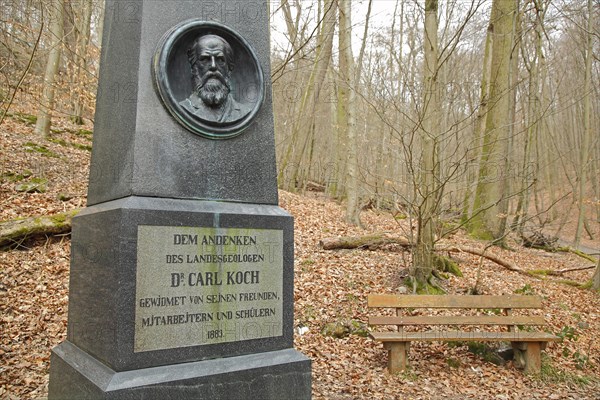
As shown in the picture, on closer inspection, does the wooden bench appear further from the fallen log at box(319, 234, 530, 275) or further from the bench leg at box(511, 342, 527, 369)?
the fallen log at box(319, 234, 530, 275)

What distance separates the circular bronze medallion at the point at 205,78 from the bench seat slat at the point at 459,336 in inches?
133

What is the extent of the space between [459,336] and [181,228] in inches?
161

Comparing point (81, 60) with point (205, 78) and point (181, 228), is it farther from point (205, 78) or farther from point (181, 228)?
point (181, 228)

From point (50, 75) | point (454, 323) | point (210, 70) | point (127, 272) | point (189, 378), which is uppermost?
point (50, 75)

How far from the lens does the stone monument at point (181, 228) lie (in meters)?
3.04

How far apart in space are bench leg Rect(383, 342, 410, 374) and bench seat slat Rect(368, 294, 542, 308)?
19.1 inches

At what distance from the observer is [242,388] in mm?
3260

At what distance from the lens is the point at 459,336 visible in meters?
5.76

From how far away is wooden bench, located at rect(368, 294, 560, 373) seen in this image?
5648 millimetres

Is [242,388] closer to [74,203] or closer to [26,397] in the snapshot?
[26,397]

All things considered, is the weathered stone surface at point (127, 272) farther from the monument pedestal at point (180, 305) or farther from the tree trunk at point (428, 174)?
the tree trunk at point (428, 174)

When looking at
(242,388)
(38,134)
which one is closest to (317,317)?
(242,388)

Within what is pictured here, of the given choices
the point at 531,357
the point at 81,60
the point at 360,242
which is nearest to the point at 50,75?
the point at 81,60

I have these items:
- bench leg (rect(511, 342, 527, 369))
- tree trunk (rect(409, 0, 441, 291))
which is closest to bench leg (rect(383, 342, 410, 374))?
bench leg (rect(511, 342, 527, 369))
